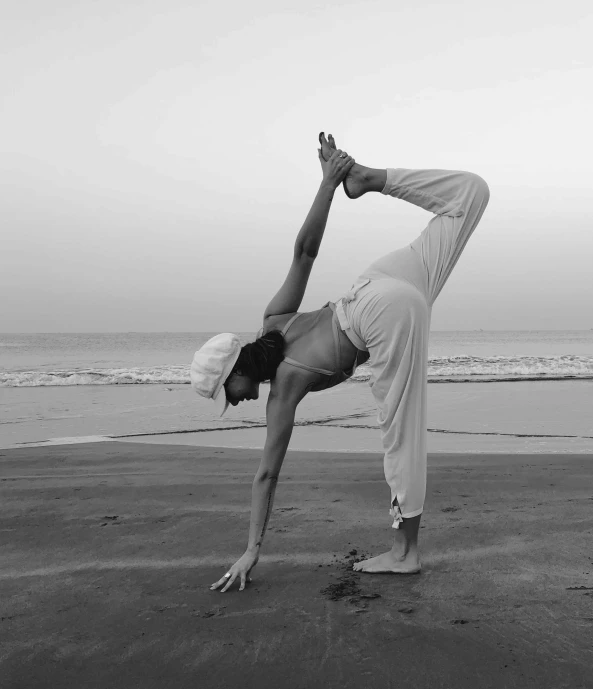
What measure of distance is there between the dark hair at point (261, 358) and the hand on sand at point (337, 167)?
0.78 m

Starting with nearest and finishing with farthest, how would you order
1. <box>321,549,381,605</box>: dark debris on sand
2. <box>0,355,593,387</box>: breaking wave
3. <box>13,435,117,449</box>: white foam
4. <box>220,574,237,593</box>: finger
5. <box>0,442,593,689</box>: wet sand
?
<box>0,442,593,689</box>: wet sand
<box>321,549,381,605</box>: dark debris on sand
<box>220,574,237,593</box>: finger
<box>13,435,117,449</box>: white foam
<box>0,355,593,387</box>: breaking wave

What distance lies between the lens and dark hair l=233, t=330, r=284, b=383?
304 cm

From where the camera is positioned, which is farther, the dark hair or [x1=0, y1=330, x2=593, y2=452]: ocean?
[x1=0, y1=330, x2=593, y2=452]: ocean

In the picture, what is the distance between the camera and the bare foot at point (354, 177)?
3.10 m

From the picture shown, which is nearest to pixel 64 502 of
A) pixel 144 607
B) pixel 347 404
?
pixel 144 607

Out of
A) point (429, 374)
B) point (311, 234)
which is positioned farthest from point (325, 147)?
point (429, 374)

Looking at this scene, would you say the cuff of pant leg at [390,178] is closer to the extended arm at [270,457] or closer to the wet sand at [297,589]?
the extended arm at [270,457]

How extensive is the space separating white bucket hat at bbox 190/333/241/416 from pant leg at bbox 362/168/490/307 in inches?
29.4

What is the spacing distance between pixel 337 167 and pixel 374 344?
0.85 m

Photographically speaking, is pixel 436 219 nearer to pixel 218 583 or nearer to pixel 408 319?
pixel 408 319

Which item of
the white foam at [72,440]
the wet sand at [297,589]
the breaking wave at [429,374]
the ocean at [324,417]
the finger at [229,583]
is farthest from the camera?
the breaking wave at [429,374]

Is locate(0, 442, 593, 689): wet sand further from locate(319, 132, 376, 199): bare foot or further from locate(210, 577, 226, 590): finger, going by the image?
locate(319, 132, 376, 199): bare foot

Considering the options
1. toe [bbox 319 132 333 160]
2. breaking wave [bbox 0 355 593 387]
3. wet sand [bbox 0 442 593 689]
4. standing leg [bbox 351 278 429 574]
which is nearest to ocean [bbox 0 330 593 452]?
wet sand [bbox 0 442 593 689]

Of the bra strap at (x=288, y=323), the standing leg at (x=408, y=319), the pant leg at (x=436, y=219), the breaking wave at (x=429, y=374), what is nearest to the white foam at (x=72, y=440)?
the bra strap at (x=288, y=323)
